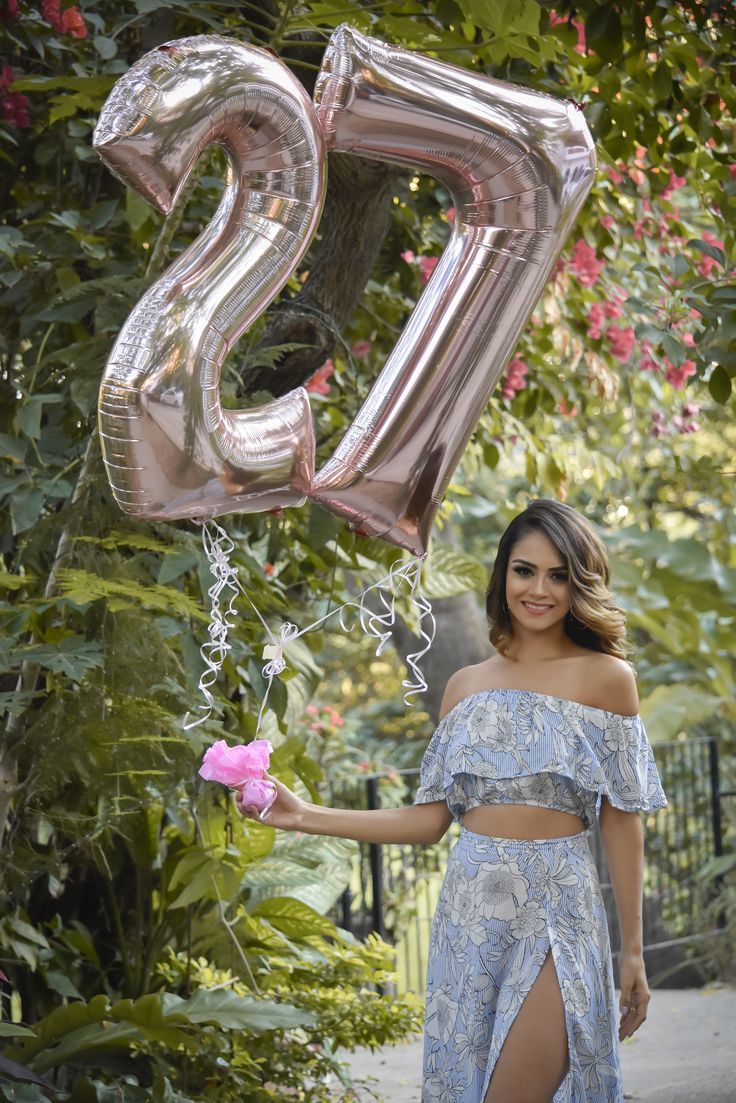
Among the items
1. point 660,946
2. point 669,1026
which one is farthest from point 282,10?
point 660,946

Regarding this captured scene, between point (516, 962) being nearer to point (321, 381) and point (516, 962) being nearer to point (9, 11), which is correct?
point (321, 381)

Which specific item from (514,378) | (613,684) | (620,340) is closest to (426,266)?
(514,378)

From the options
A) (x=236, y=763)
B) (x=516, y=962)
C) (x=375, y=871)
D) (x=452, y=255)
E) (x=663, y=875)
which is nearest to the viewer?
(x=452, y=255)

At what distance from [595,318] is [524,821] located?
7.59ft

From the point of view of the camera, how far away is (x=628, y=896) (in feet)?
7.08

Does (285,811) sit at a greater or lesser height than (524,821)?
lesser

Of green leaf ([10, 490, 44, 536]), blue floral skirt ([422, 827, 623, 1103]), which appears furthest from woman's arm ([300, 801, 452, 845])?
green leaf ([10, 490, 44, 536])

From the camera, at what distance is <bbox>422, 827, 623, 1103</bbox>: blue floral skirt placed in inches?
80.6

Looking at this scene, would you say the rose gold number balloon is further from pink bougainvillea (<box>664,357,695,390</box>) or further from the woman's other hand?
pink bougainvillea (<box>664,357,695,390</box>)

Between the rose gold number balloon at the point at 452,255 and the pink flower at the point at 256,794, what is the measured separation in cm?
45

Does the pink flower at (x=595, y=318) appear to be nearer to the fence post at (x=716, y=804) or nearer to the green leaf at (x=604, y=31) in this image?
the green leaf at (x=604, y=31)

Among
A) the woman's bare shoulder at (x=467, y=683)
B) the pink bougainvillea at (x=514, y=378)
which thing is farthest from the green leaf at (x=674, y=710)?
the woman's bare shoulder at (x=467, y=683)

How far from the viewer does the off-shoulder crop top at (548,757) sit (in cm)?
212

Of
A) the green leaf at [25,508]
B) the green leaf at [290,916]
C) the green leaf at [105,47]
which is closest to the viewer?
the green leaf at [25,508]
